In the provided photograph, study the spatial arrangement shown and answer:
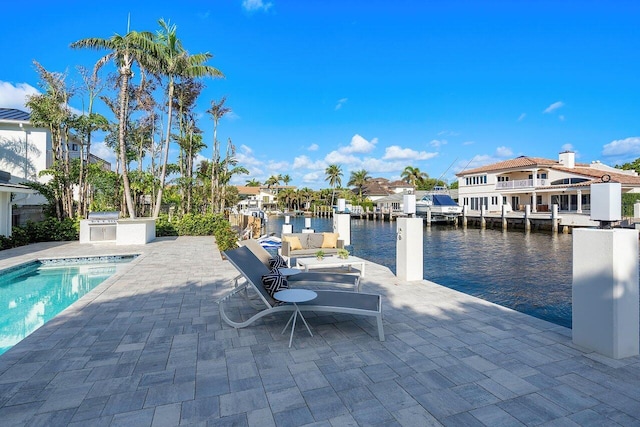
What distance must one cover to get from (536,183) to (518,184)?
1.71m

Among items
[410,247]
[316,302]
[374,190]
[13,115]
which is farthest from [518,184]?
[13,115]

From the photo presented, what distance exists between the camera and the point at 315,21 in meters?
17.6

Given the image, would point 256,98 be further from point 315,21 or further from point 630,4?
point 630,4

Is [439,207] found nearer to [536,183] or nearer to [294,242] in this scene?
[536,183]

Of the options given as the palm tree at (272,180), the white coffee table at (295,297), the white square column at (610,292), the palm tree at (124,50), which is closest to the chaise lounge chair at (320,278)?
the white coffee table at (295,297)

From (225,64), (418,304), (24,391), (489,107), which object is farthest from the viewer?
(489,107)

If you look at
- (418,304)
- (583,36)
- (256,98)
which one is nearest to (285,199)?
(256,98)

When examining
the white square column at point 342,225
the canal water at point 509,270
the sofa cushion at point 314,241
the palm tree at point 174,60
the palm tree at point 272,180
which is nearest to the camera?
the canal water at point 509,270

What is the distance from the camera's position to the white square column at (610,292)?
338cm

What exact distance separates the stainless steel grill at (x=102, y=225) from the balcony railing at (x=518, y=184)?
35996 mm

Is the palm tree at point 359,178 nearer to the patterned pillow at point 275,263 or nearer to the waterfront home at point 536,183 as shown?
the waterfront home at point 536,183

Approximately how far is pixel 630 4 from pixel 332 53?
1466cm

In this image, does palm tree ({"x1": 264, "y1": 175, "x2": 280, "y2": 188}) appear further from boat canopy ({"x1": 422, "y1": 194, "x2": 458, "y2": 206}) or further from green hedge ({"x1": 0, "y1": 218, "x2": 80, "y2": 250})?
green hedge ({"x1": 0, "y1": 218, "x2": 80, "y2": 250})

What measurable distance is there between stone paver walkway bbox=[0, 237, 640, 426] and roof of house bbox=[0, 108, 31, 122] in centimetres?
2118
